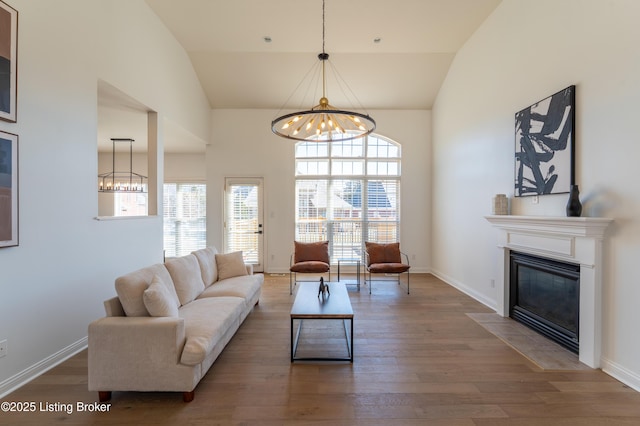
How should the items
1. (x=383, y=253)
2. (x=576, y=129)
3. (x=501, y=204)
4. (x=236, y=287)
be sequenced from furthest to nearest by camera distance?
(x=383, y=253)
(x=501, y=204)
(x=236, y=287)
(x=576, y=129)

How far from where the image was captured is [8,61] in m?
2.21

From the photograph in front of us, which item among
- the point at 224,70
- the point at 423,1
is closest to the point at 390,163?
the point at 423,1

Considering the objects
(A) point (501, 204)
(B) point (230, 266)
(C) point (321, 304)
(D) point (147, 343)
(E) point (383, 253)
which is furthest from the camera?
(E) point (383, 253)

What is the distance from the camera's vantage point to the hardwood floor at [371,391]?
2.01m

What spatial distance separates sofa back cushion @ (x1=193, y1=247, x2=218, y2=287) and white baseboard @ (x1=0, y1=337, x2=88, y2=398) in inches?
50.7

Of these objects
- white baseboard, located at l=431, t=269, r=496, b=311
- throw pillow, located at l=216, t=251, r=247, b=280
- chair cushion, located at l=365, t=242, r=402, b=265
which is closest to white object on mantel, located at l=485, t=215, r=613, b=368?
white baseboard, located at l=431, t=269, r=496, b=311

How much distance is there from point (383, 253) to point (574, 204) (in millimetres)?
3166

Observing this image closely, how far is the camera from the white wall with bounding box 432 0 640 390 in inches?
93.8

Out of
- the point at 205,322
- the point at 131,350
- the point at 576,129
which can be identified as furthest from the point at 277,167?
the point at 576,129

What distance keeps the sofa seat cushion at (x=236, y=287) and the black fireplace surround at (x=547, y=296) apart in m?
3.29

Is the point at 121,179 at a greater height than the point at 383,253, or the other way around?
the point at 121,179

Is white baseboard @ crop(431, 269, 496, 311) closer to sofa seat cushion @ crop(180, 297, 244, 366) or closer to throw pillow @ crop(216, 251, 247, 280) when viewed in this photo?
sofa seat cushion @ crop(180, 297, 244, 366)

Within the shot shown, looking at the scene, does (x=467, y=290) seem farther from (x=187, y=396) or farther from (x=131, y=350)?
(x=131, y=350)

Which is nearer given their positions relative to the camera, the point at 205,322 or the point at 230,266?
the point at 205,322
